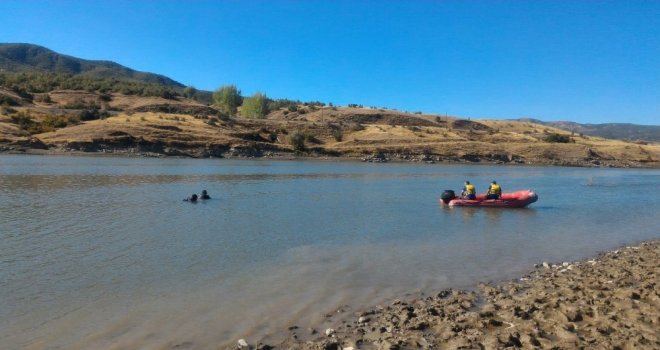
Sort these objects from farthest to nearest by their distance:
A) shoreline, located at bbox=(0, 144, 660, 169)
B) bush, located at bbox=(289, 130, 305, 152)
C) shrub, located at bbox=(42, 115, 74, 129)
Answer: bush, located at bbox=(289, 130, 305, 152)
shrub, located at bbox=(42, 115, 74, 129)
shoreline, located at bbox=(0, 144, 660, 169)

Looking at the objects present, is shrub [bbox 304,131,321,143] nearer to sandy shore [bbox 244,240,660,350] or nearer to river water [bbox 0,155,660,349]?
river water [bbox 0,155,660,349]

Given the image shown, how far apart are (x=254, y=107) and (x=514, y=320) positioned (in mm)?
111363

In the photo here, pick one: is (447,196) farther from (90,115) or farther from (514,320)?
(90,115)

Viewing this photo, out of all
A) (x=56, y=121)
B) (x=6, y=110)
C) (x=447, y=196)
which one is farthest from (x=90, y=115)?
(x=447, y=196)

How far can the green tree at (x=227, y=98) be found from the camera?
118m

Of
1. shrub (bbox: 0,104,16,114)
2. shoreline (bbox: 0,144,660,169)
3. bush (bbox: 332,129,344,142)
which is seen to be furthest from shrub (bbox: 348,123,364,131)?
shrub (bbox: 0,104,16,114)

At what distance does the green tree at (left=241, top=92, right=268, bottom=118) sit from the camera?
381ft

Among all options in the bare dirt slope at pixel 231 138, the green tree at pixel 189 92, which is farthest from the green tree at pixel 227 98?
the green tree at pixel 189 92

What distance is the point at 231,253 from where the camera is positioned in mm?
15320

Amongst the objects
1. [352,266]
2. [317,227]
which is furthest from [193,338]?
[317,227]

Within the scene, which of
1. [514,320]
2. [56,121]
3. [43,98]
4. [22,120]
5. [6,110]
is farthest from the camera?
[43,98]

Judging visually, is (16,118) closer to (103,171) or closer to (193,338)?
(103,171)

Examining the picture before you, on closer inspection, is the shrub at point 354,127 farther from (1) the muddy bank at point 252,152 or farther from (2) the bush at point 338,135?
(1) the muddy bank at point 252,152

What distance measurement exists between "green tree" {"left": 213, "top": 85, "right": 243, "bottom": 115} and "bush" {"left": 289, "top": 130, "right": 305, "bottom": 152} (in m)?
36.2
